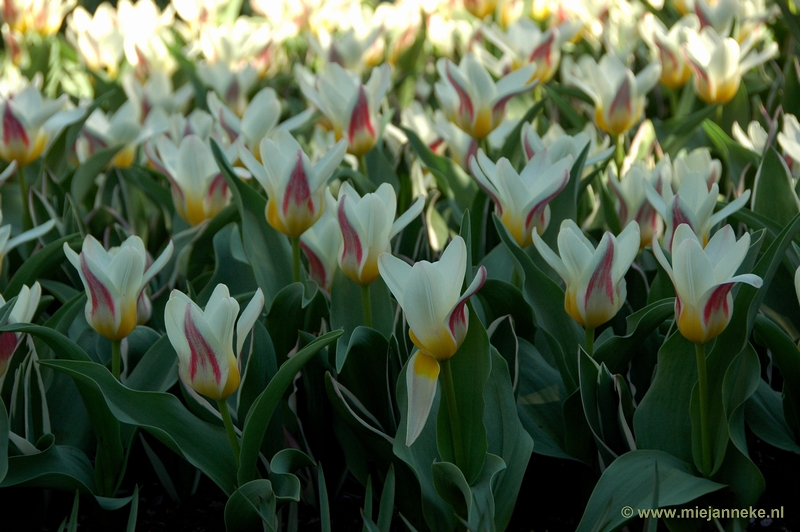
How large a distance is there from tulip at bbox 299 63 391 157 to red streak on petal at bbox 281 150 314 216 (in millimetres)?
424

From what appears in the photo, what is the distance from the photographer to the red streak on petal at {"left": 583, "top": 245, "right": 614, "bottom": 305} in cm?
102

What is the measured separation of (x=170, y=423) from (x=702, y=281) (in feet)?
2.19

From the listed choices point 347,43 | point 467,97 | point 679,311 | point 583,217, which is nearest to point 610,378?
point 679,311

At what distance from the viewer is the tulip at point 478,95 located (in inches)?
63.8

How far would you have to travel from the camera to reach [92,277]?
42.1 inches

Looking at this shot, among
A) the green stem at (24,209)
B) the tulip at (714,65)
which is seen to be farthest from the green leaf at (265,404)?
the tulip at (714,65)

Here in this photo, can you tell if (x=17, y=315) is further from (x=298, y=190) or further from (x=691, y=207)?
(x=691, y=207)

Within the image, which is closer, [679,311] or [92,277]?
[679,311]

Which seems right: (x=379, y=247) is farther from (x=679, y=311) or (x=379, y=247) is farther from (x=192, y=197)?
(x=192, y=197)

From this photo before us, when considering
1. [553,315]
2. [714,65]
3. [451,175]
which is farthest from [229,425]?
[714,65]

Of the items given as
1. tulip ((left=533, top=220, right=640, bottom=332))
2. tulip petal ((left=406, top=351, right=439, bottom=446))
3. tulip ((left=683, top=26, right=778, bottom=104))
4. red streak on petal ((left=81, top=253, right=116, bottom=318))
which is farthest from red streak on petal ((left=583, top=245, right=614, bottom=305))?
tulip ((left=683, top=26, right=778, bottom=104))

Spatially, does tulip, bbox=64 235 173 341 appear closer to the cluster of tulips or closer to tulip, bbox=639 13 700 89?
the cluster of tulips

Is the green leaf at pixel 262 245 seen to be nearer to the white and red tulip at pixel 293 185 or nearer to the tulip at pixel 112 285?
the white and red tulip at pixel 293 185

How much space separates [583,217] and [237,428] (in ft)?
2.75
